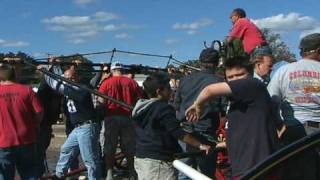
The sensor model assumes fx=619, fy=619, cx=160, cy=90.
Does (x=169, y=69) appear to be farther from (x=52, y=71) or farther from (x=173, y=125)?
(x=173, y=125)

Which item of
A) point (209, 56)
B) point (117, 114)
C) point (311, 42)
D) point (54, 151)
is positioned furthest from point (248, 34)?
point (54, 151)

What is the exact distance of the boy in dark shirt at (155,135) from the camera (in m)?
5.63

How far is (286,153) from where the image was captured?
3004 mm

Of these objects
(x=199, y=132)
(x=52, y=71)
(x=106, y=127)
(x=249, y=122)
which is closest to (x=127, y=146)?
(x=106, y=127)

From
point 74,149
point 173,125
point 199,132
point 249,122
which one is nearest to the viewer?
point 249,122

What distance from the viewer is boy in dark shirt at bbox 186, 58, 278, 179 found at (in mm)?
4828

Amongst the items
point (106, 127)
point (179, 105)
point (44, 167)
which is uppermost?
point (179, 105)

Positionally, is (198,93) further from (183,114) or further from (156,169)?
(156,169)

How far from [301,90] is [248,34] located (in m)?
2.90

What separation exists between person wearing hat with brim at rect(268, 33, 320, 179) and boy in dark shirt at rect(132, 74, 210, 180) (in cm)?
86

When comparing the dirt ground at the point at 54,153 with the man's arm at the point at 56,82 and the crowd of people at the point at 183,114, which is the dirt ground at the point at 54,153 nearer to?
the crowd of people at the point at 183,114

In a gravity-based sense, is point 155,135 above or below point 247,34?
below

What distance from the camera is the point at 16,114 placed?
7.70 m

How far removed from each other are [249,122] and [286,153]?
1858 mm
